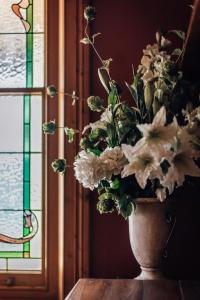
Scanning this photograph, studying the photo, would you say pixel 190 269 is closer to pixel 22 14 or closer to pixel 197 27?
pixel 197 27

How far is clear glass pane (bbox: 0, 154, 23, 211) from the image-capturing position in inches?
98.3

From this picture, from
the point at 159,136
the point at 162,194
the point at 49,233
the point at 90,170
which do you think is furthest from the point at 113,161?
the point at 49,233

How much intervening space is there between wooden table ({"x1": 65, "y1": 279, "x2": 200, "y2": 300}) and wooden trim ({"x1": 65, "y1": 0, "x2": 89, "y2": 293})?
324 millimetres

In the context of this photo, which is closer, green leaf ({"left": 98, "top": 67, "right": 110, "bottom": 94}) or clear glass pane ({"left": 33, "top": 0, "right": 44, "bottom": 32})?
green leaf ({"left": 98, "top": 67, "right": 110, "bottom": 94})

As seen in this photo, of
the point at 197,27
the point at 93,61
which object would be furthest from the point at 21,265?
the point at 197,27

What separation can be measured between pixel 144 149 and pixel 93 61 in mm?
863

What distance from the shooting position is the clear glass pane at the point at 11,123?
2.52 m

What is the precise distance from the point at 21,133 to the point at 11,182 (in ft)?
0.75

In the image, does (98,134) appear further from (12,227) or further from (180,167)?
(12,227)

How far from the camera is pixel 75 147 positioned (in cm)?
238

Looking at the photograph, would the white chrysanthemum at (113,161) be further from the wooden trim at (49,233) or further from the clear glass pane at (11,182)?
the clear glass pane at (11,182)

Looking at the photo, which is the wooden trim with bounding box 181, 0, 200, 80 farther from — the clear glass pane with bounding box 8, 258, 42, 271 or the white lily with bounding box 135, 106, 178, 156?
the clear glass pane with bounding box 8, 258, 42, 271

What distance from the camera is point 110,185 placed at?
78.0 inches

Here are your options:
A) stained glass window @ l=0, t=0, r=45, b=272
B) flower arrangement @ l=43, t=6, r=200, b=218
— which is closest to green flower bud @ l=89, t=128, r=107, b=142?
flower arrangement @ l=43, t=6, r=200, b=218
